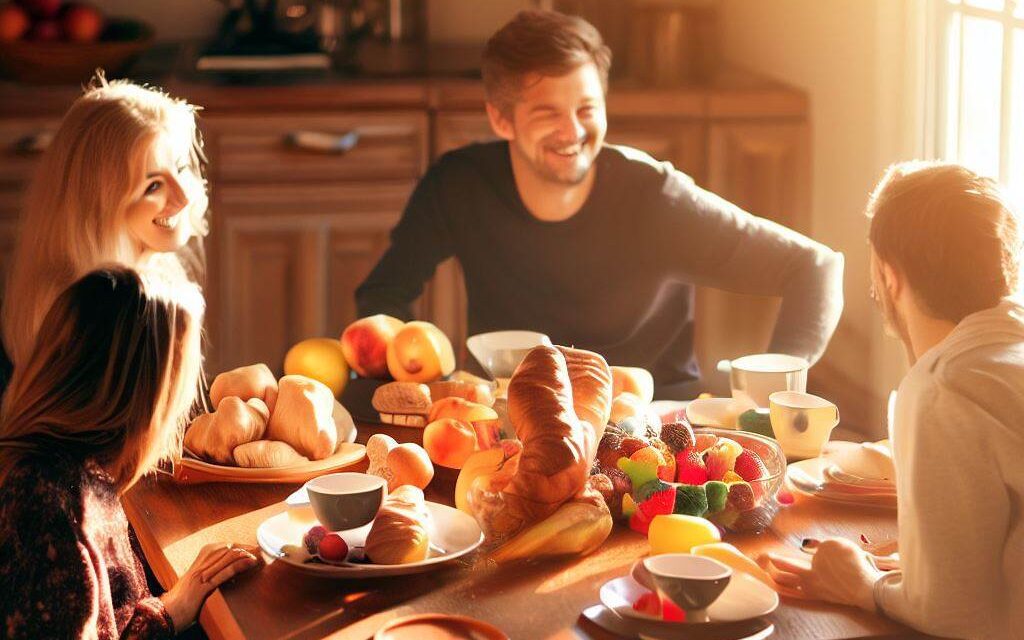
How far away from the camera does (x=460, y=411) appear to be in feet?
5.78

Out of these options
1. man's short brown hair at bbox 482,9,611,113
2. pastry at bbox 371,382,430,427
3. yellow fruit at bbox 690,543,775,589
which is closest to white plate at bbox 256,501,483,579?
yellow fruit at bbox 690,543,775,589

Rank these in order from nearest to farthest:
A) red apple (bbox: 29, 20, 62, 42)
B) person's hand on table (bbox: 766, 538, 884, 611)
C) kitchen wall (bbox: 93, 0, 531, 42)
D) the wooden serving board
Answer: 1. person's hand on table (bbox: 766, 538, 884, 611)
2. the wooden serving board
3. red apple (bbox: 29, 20, 62, 42)
4. kitchen wall (bbox: 93, 0, 531, 42)

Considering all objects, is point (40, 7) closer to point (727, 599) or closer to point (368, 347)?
point (368, 347)

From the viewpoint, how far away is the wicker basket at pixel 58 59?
3.53 meters

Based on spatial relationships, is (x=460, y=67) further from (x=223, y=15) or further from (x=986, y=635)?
(x=986, y=635)

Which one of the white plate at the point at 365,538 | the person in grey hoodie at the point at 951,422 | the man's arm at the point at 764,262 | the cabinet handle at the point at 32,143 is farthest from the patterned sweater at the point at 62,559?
the cabinet handle at the point at 32,143

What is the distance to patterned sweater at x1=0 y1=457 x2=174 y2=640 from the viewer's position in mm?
1306

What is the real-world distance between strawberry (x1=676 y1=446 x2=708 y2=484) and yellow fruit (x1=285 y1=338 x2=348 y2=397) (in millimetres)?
688

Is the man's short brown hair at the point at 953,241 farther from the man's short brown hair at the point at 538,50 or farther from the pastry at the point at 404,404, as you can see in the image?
the man's short brown hair at the point at 538,50

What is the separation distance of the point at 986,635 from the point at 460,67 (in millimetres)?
2910

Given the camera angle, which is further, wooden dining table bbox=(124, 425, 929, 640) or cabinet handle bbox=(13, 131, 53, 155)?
cabinet handle bbox=(13, 131, 53, 155)

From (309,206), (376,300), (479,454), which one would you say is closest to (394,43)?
(309,206)

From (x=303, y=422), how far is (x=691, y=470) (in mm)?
504

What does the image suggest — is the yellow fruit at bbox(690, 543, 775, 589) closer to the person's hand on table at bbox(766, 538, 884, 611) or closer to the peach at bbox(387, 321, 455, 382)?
the person's hand on table at bbox(766, 538, 884, 611)
